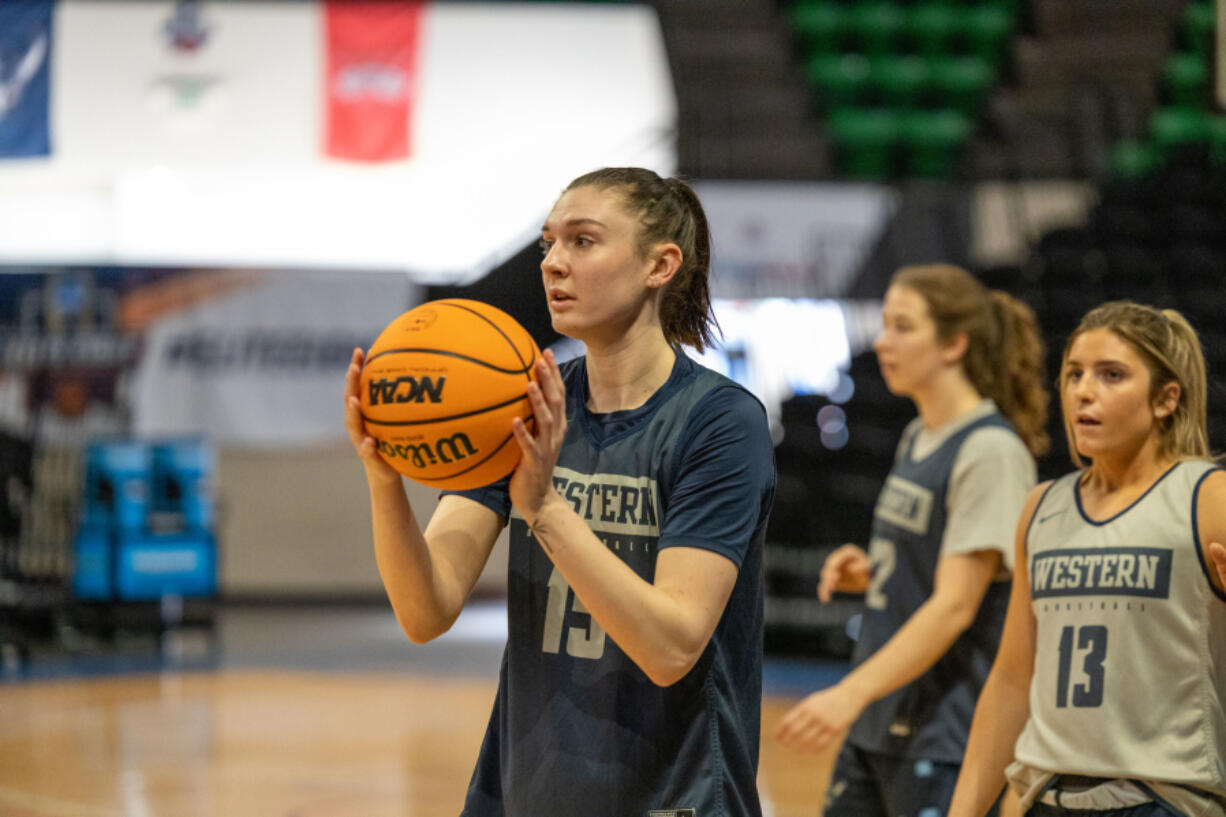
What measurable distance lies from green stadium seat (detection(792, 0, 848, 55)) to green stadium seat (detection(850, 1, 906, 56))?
0.46 ft

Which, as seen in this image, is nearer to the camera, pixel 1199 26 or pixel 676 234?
pixel 676 234

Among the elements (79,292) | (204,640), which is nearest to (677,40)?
(79,292)

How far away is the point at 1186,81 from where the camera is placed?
13.0 m

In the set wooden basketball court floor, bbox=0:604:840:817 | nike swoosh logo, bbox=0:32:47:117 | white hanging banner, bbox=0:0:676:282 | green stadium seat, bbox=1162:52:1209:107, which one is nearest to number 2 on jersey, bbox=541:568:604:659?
wooden basketball court floor, bbox=0:604:840:817

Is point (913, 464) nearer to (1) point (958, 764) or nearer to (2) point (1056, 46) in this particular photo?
(1) point (958, 764)

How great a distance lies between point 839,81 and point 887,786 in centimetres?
1169

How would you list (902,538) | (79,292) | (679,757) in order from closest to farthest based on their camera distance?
(679,757)
(902,538)
(79,292)

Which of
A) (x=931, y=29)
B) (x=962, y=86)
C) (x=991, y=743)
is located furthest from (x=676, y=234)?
(x=931, y=29)

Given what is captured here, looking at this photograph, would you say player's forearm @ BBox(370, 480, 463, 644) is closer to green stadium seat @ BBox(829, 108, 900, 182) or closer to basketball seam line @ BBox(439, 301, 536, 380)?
basketball seam line @ BBox(439, 301, 536, 380)

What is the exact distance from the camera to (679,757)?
67.1 inches

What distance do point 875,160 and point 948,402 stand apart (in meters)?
10.2

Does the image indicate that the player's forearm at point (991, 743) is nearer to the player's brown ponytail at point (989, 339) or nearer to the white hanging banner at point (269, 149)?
the player's brown ponytail at point (989, 339)

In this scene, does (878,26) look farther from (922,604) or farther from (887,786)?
(887,786)

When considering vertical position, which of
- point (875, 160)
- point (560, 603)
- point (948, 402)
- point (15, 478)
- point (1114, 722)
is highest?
point (875, 160)
